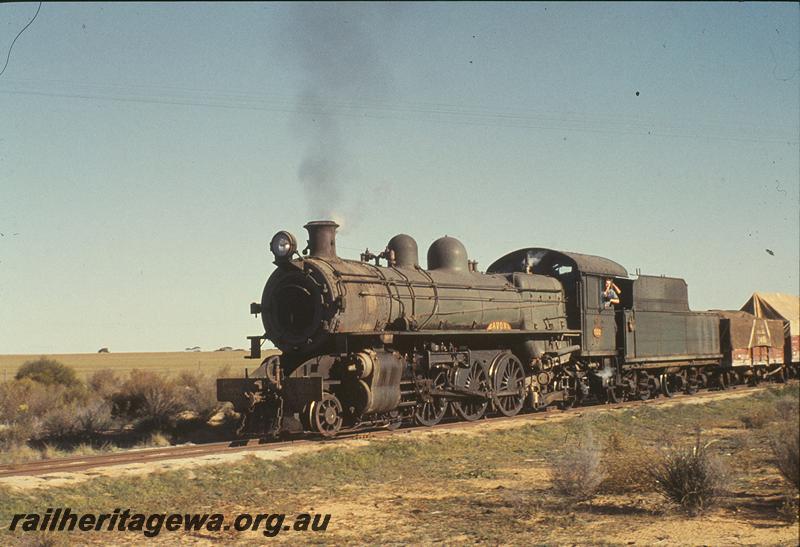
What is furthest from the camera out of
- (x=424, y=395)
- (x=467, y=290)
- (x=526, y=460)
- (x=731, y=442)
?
(x=467, y=290)

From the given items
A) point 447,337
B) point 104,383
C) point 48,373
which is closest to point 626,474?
point 447,337

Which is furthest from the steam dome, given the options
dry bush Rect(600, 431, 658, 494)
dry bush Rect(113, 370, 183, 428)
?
dry bush Rect(113, 370, 183, 428)

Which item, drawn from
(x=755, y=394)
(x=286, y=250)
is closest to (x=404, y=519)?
(x=286, y=250)

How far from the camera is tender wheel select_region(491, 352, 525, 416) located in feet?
62.7

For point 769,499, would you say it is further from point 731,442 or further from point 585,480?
point 731,442

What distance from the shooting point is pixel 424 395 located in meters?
17.2

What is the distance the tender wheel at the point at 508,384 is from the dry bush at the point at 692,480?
9256 mm

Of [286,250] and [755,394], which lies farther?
[755,394]

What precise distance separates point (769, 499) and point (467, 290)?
9.64 meters

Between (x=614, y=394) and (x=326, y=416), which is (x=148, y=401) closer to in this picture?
(x=326, y=416)

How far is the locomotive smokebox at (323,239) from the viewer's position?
16438 mm

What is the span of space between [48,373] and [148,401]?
15838 millimetres

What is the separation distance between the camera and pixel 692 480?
9.54 meters

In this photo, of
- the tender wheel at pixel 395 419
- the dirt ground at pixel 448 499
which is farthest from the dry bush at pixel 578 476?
the tender wheel at pixel 395 419
